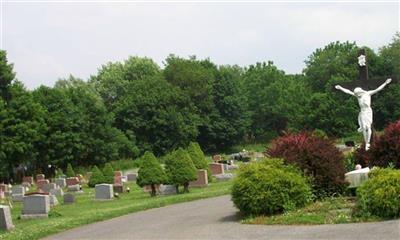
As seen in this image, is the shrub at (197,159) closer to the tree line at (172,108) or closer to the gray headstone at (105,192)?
the gray headstone at (105,192)

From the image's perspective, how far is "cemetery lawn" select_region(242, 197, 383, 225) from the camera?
12266mm

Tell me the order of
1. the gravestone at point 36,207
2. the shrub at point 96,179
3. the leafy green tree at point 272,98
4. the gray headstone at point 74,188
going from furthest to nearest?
the leafy green tree at point 272,98 < the shrub at point 96,179 < the gray headstone at point 74,188 < the gravestone at point 36,207

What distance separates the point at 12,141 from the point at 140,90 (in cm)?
2494

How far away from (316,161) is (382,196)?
345cm

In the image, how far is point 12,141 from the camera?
2050 inches

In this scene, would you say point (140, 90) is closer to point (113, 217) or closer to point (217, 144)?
point (217, 144)

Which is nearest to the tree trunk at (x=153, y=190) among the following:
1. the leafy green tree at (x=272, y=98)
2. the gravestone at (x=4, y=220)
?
the gravestone at (x=4, y=220)

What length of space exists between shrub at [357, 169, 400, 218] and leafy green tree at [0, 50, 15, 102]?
1897 inches

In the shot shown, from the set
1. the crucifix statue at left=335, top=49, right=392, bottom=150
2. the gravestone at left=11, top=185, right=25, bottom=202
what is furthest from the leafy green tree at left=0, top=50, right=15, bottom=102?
the crucifix statue at left=335, top=49, right=392, bottom=150

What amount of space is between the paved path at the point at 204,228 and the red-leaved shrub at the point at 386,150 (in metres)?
4.12

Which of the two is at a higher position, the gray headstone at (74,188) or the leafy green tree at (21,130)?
the leafy green tree at (21,130)

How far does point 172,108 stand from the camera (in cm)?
7325

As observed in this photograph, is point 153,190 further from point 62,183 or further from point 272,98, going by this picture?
point 272,98

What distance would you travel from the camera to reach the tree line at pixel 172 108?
5631 centimetres
